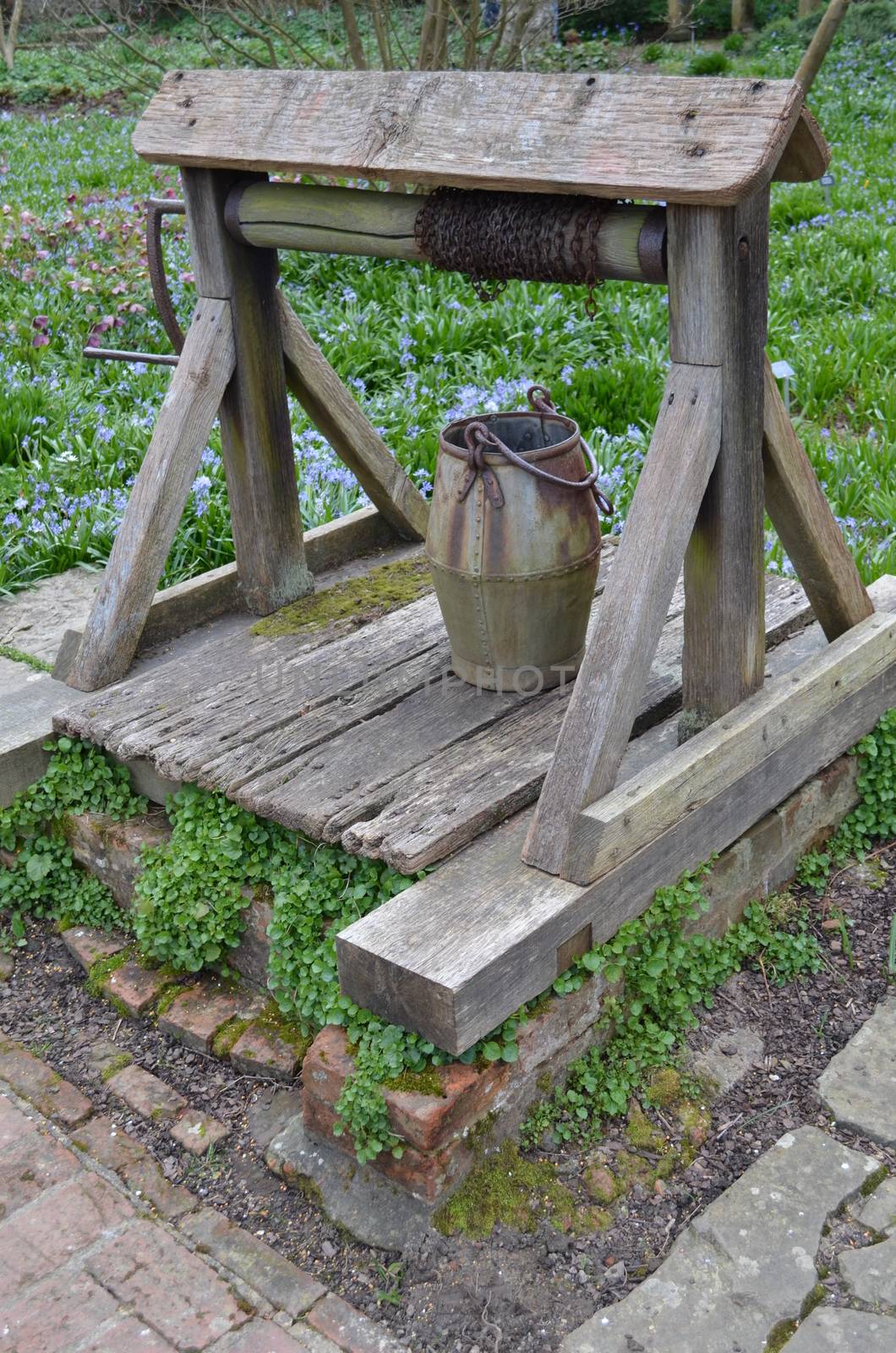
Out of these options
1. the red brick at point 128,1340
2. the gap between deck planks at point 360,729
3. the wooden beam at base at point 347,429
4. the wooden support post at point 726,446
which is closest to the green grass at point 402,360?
the wooden beam at base at point 347,429

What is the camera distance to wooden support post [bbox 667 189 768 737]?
7.18 feet

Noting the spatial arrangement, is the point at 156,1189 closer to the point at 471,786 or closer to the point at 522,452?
the point at 471,786

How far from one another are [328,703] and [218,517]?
1472mm

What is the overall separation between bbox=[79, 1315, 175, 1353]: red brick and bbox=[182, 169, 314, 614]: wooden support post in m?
1.88

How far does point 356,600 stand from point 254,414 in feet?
1.93

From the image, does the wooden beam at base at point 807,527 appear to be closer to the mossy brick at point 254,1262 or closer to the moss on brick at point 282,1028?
the moss on brick at point 282,1028

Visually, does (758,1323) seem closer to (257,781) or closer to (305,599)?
(257,781)

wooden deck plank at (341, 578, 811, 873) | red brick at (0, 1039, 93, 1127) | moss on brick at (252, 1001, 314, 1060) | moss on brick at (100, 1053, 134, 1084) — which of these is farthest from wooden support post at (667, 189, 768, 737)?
red brick at (0, 1039, 93, 1127)

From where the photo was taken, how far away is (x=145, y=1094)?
2.49 metres

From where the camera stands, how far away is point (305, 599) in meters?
3.49

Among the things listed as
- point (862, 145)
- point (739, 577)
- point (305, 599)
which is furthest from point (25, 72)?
point (739, 577)

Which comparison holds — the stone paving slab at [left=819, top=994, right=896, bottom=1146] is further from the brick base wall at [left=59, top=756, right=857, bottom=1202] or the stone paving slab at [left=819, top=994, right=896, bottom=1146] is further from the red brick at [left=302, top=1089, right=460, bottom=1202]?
the red brick at [left=302, top=1089, right=460, bottom=1202]

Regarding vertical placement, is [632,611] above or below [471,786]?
above

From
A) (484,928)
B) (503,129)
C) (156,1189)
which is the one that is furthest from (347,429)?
(156,1189)
